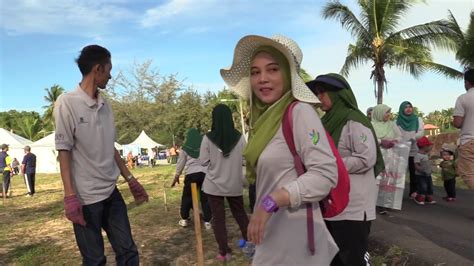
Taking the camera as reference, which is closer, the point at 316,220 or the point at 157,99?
the point at 316,220

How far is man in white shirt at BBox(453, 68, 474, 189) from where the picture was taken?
429 cm

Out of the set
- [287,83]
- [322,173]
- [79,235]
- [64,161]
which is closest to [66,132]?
[64,161]

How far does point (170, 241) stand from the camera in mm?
6133

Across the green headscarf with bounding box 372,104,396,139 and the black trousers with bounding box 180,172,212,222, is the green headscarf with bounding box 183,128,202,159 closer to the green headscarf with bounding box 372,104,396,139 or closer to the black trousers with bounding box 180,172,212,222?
the black trousers with bounding box 180,172,212,222

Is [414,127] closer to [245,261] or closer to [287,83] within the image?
[245,261]

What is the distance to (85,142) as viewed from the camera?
3029 millimetres

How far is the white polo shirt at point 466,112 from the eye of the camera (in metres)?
4.43

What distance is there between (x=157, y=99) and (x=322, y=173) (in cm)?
4610

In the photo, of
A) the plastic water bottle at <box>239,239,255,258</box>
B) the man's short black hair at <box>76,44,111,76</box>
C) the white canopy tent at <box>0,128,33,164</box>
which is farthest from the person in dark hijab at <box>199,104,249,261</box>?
the white canopy tent at <box>0,128,33,164</box>

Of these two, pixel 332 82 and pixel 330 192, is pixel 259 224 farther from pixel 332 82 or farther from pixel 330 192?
pixel 332 82

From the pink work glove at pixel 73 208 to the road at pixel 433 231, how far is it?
3297mm

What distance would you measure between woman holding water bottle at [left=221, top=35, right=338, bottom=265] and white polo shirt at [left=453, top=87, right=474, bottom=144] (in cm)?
328

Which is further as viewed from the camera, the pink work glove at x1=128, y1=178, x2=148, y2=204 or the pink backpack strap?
the pink work glove at x1=128, y1=178, x2=148, y2=204

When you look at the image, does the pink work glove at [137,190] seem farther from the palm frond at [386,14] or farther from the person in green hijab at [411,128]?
the palm frond at [386,14]
